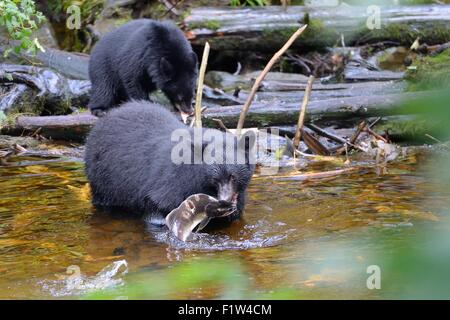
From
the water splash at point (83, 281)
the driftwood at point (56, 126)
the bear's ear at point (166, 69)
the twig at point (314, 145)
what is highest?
the bear's ear at point (166, 69)

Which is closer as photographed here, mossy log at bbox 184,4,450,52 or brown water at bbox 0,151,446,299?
brown water at bbox 0,151,446,299

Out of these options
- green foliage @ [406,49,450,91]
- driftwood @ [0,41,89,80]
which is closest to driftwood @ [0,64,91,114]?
driftwood @ [0,41,89,80]

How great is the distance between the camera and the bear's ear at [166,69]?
28.3 feet

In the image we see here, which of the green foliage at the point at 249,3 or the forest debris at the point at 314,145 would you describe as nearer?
the forest debris at the point at 314,145

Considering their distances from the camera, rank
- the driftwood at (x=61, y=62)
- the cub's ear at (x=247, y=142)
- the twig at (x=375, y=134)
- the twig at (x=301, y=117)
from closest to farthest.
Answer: the cub's ear at (x=247, y=142) → the twig at (x=301, y=117) → the twig at (x=375, y=134) → the driftwood at (x=61, y=62)

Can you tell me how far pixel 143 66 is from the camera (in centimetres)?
871

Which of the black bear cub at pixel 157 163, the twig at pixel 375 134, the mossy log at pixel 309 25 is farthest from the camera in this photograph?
the mossy log at pixel 309 25

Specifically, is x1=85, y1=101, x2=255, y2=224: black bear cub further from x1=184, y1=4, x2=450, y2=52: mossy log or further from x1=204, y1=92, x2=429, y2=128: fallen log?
x1=184, y1=4, x2=450, y2=52: mossy log

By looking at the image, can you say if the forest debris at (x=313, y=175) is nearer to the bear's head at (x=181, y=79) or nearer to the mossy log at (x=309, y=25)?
the bear's head at (x=181, y=79)

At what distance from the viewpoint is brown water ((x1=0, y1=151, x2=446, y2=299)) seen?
4184 millimetres

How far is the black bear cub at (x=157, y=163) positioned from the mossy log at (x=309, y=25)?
5.63 metres

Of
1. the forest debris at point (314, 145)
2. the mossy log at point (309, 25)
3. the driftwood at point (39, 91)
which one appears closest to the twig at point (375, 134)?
the forest debris at point (314, 145)

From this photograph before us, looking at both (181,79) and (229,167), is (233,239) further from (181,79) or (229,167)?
(181,79)

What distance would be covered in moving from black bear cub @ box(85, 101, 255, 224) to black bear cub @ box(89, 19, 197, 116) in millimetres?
2401
